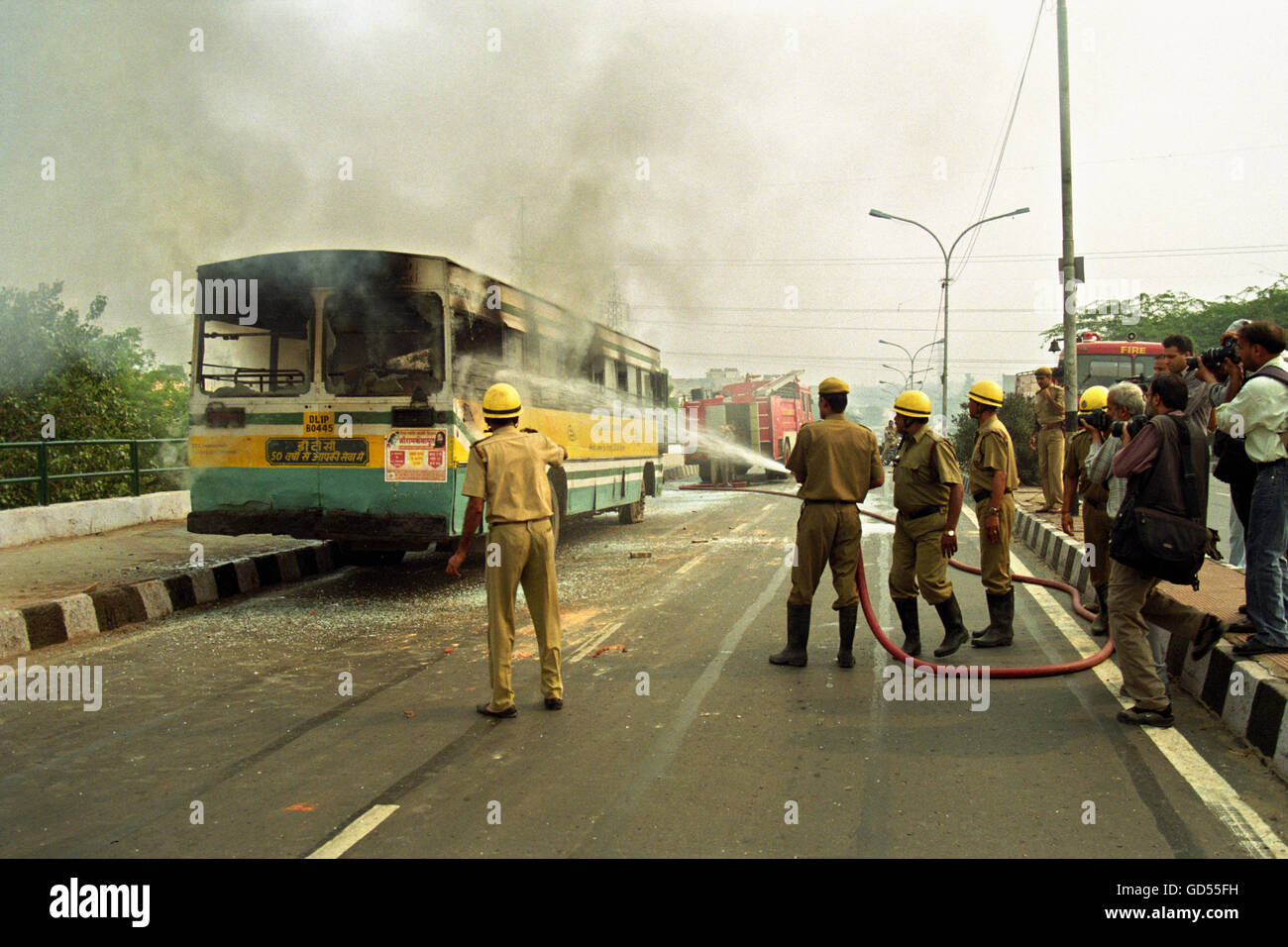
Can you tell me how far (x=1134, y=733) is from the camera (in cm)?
482

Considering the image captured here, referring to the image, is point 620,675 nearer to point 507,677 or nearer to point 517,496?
point 507,677

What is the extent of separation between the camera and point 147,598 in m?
8.43

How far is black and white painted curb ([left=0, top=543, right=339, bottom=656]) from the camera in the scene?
7.32 meters

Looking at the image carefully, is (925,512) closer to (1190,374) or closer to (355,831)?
(1190,374)

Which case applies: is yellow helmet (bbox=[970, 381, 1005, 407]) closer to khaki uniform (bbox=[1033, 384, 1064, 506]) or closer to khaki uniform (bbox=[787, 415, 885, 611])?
khaki uniform (bbox=[787, 415, 885, 611])

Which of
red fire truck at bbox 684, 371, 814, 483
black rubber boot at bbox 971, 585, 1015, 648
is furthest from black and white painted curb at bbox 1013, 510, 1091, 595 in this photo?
red fire truck at bbox 684, 371, 814, 483

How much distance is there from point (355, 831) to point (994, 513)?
4670mm

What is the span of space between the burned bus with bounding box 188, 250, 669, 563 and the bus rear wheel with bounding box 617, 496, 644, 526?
258 inches

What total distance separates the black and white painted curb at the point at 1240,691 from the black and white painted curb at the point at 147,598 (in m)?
7.78

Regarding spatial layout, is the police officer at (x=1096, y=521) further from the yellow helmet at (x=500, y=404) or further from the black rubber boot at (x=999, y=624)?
the yellow helmet at (x=500, y=404)

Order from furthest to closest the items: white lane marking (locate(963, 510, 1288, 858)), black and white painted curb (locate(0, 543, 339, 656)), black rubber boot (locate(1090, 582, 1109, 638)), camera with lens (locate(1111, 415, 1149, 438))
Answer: black and white painted curb (locate(0, 543, 339, 656)) → black rubber boot (locate(1090, 582, 1109, 638)) → camera with lens (locate(1111, 415, 1149, 438)) → white lane marking (locate(963, 510, 1288, 858))

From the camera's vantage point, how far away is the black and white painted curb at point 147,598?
732cm

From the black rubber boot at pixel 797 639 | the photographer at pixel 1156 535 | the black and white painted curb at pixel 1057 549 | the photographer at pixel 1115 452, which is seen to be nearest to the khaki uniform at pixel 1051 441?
the black and white painted curb at pixel 1057 549

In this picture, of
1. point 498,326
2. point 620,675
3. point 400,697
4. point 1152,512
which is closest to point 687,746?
point 620,675
